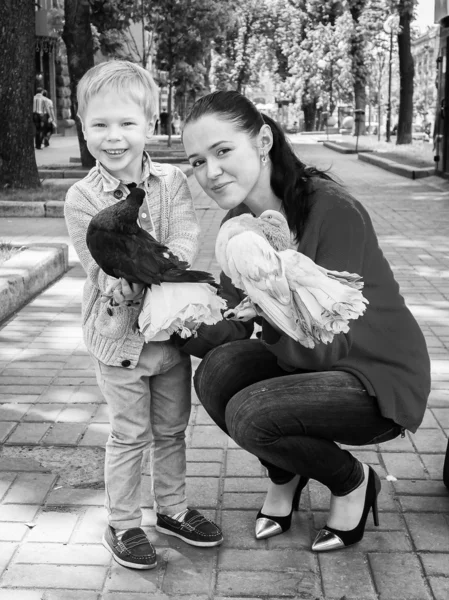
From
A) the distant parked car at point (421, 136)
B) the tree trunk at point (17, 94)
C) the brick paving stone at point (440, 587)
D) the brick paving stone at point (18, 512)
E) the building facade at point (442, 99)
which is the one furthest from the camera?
the distant parked car at point (421, 136)

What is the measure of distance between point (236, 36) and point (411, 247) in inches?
1788

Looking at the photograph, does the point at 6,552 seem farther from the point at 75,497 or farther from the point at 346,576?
the point at 346,576

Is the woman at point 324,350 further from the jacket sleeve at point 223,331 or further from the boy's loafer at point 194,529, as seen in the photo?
the boy's loafer at point 194,529

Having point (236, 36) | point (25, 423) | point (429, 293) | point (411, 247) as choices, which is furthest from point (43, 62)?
point (25, 423)

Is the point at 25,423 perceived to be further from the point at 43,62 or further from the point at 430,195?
the point at 43,62

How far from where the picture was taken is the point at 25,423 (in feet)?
13.5

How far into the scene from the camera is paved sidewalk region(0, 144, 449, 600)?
272 cm

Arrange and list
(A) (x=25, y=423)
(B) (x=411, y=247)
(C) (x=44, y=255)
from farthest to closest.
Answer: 1. (B) (x=411, y=247)
2. (C) (x=44, y=255)
3. (A) (x=25, y=423)

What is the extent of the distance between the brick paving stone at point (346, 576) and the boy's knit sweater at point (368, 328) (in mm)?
510

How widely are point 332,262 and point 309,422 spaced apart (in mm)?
542

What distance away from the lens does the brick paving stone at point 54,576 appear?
2.73 m

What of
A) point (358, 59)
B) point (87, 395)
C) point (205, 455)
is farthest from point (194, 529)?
point (358, 59)

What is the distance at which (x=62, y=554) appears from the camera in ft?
9.58

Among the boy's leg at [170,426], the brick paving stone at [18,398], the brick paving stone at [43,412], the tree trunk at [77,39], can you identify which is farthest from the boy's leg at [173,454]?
the tree trunk at [77,39]
